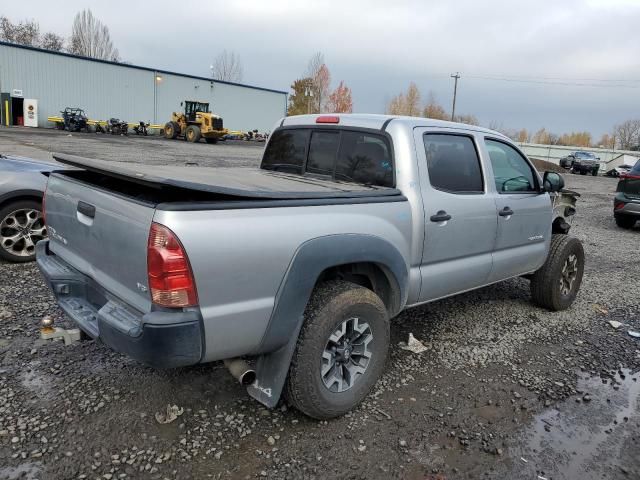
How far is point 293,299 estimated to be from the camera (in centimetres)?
280

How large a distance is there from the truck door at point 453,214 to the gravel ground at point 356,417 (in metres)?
0.73

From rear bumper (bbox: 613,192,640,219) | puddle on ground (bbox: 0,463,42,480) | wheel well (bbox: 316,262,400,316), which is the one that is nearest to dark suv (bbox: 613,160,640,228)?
rear bumper (bbox: 613,192,640,219)

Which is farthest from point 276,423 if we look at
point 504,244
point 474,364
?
point 504,244

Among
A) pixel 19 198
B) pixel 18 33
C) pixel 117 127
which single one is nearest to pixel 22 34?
pixel 18 33

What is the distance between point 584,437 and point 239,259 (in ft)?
8.17

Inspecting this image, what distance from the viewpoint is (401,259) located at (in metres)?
3.43

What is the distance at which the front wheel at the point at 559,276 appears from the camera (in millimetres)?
5305

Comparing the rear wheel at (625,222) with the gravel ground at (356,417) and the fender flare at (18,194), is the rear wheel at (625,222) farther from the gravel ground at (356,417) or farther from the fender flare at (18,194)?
the fender flare at (18,194)

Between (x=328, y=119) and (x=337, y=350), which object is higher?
(x=328, y=119)

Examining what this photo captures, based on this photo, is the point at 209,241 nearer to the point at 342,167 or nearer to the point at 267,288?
the point at 267,288

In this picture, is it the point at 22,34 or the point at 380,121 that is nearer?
the point at 380,121

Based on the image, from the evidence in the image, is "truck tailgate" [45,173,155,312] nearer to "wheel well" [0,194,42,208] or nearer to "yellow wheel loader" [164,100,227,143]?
"wheel well" [0,194,42,208]

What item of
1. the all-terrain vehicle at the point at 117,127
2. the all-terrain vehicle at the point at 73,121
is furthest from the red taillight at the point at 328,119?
the all-terrain vehicle at the point at 117,127

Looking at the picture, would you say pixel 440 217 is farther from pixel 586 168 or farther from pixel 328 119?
pixel 586 168
